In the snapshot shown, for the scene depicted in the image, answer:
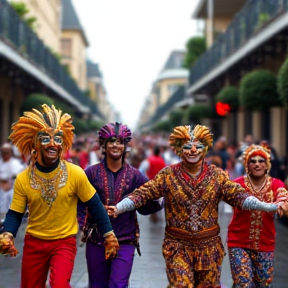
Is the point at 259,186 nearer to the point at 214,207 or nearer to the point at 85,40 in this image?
the point at 214,207

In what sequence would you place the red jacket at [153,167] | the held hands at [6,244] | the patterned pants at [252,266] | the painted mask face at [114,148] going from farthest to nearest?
1. the red jacket at [153,167]
2. the painted mask face at [114,148]
3. the patterned pants at [252,266]
4. the held hands at [6,244]

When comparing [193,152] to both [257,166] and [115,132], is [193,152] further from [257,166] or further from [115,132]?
[257,166]

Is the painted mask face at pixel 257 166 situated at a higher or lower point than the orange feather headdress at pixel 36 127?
lower

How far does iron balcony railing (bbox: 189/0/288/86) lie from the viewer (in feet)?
52.5

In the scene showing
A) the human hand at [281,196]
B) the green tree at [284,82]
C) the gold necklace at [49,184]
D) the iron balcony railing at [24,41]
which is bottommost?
the human hand at [281,196]

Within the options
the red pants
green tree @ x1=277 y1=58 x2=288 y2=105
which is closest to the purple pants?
the red pants

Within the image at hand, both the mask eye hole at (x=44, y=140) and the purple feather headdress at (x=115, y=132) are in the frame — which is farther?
the purple feather headdress at (x=115, y=132)

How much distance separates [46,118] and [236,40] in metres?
16.5

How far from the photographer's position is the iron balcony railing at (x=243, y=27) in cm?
1602

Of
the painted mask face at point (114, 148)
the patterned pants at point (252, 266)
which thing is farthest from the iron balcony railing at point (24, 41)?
the patterned pants at point (252, 266)

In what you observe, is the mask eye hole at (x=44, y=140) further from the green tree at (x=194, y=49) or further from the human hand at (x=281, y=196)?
the green tree at (x=194, y=49)

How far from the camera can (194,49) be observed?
39.7 metres

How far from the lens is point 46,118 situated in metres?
5.20

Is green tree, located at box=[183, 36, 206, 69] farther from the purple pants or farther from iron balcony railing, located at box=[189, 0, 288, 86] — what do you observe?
the purple pants
